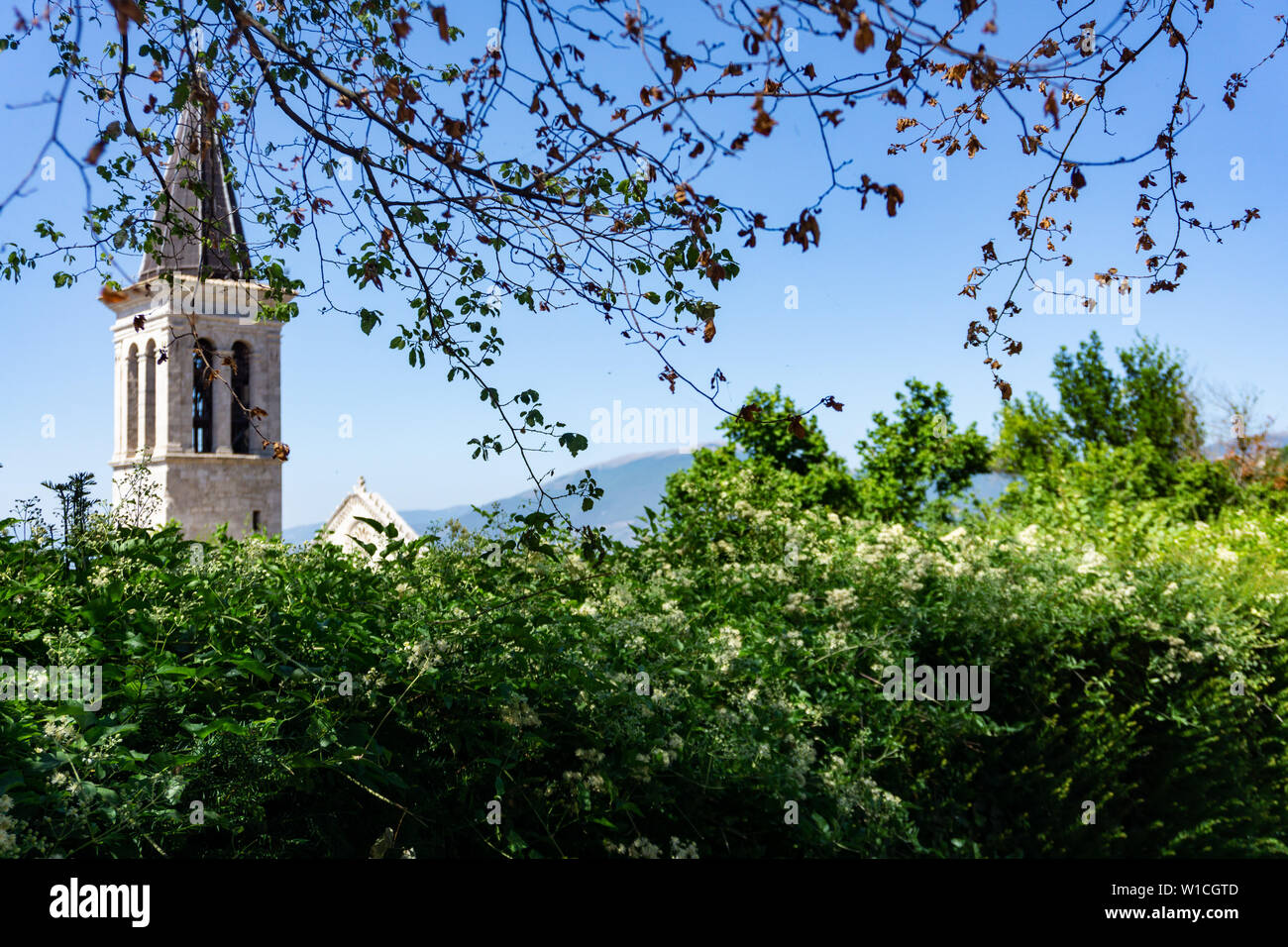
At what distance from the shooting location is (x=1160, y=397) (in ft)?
83.3

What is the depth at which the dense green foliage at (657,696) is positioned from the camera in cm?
264

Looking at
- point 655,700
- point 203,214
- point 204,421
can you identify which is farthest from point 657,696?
point 204,421

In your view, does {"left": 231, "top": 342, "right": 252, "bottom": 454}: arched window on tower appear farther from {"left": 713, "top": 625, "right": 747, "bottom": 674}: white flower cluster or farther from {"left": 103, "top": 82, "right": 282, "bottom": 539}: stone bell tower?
{"left": 713, "top": 625, "right": 747, "bottom": 674}: white flower cluster

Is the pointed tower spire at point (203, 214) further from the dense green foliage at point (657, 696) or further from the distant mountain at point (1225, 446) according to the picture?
the distant mountain at point (1225, 446)

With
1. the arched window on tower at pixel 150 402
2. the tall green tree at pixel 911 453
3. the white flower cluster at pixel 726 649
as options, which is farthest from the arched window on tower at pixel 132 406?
the white flower cluster at pixel 726 649

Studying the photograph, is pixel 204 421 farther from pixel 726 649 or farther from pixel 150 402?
pixel 726 649

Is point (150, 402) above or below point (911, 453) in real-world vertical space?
above

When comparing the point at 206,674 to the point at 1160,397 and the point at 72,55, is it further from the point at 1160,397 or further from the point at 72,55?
the point at 1160,397

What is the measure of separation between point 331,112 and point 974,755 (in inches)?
150

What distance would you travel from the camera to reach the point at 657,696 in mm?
3480

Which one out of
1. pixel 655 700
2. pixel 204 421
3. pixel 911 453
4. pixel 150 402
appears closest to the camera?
pixel 655 700

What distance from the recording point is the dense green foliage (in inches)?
104

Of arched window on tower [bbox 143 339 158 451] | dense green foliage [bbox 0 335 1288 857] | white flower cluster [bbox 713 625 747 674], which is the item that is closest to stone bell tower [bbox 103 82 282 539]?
arched window on tower [bbox 143 339 158 451]
